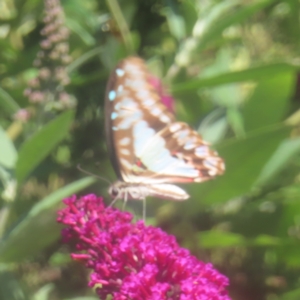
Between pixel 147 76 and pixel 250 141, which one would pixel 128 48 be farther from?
pixel 250 141

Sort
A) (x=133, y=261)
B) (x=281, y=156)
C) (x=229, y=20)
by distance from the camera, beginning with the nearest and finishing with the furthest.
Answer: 1. (x=133, y=261)
2. (x=281, y=156)
3. (x=229, y=20)

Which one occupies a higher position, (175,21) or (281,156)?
(175,21)

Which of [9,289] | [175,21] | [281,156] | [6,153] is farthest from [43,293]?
[175,21]

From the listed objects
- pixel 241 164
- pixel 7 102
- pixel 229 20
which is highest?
pixel 229 20

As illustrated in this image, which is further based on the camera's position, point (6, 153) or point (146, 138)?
point (146, 138)

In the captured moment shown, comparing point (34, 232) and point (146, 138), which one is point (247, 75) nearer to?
point (146, 138)

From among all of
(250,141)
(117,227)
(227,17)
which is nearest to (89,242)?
(117,227)

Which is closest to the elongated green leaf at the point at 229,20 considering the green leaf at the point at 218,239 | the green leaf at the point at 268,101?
the green leaf at the point at 268,101
